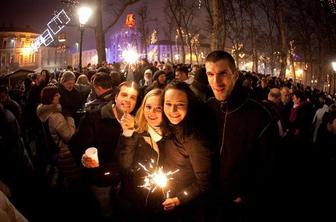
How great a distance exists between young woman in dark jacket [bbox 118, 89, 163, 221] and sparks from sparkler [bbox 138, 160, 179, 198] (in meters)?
0.06

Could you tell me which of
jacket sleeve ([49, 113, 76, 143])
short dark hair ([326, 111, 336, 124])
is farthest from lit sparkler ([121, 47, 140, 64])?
jacket sleeve ([49, 113, 76, 143])

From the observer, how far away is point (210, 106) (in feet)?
11.8

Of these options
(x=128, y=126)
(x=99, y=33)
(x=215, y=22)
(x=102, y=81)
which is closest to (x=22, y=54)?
(x=99, y=33)

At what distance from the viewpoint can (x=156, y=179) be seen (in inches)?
129

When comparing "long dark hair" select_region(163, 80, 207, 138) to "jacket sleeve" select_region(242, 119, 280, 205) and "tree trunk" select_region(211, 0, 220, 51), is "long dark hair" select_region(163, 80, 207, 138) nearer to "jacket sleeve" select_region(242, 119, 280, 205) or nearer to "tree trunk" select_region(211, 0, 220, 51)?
"jacket sleeve" select_region(242, 119, 280, 205)

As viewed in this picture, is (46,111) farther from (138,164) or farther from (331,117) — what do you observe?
(331,117)

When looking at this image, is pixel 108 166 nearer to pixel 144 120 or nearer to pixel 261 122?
pixel 144 120

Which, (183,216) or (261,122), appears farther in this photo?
(183,216)

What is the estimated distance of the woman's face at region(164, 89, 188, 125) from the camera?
3.35 meters

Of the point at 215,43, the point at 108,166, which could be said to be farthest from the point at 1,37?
the point at 108,166

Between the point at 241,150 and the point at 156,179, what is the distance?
88cm

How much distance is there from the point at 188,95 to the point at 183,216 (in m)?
1.25

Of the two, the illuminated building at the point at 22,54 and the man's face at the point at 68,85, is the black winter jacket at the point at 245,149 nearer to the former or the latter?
the man's face at the point at 68,85

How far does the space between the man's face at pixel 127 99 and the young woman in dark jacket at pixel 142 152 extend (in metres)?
0.46
